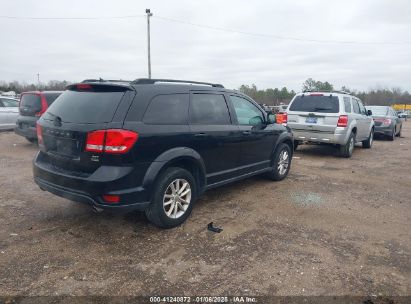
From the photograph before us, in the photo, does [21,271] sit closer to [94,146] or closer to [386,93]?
[94,146]

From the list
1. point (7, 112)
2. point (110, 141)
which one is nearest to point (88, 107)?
point (110, 141)

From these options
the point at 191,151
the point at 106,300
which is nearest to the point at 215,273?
the point at 106,300

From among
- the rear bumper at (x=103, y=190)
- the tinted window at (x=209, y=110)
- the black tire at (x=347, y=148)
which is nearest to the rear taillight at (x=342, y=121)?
the black tire at (x=347, y=148)

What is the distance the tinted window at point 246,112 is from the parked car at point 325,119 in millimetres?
3667

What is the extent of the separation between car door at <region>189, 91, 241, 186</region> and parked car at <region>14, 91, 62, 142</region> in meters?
6.18

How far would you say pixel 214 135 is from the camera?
470cm

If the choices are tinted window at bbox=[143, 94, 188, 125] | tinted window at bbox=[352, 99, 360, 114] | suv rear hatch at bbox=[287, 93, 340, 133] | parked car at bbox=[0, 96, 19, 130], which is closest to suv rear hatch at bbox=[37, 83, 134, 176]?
tinted window at bbox=[143, 94, 188, 125]

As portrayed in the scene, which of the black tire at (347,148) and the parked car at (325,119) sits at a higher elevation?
the parked car at (325,119)

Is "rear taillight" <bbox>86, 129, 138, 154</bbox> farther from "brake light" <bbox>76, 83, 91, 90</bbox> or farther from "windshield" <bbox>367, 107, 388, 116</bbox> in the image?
"windshield" <bbox>367, 107, 388, 116</bbox>

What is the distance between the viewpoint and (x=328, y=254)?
3.68m

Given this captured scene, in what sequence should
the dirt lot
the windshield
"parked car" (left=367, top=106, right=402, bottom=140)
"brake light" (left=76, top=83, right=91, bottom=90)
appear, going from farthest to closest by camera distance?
the windshield → "parked car" (left=367, top=106, right=402, bottom=140) → "brake light" (left=76, top=83, right=91, bottom=90) → the dirt lot

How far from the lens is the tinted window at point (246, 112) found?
5.39 metres

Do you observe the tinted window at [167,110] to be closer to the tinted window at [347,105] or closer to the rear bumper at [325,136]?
the rear bumper at [325,136]

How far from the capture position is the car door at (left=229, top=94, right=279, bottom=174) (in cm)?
539
